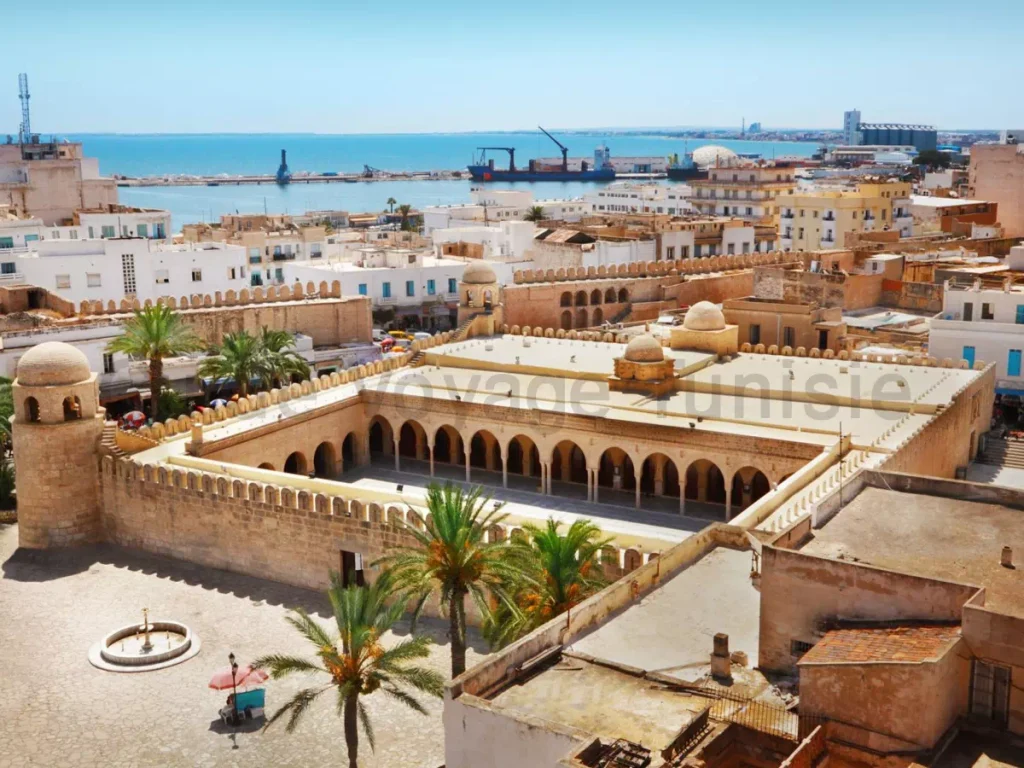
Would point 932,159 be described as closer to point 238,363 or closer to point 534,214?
point 534,214

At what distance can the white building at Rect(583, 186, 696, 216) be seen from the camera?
100062 millimetres

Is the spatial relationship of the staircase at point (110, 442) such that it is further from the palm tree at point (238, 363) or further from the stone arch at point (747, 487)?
the stone arch at point (747, 487)

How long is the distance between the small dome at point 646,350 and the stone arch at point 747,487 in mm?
4735

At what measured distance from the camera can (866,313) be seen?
153ft

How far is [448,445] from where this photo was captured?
34.8 m

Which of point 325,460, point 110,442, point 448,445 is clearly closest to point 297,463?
point 325,460

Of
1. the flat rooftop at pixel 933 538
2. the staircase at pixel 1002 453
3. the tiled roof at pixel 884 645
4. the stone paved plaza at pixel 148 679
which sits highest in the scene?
the flat rooftop at pixel 933 538

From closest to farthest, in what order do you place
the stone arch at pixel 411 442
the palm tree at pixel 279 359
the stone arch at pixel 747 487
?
the stone arch at pixel 747 487, the stone arch at pixel 411 442, the palm tree at pixel 279 359

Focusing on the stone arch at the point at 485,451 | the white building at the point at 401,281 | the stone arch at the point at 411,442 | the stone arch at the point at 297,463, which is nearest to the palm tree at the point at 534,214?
the white building at the point at 401,281

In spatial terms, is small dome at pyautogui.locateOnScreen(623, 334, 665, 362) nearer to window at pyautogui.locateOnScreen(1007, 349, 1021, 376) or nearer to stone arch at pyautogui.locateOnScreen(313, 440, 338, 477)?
stone arch at pyautogui.locateOnScreen(313, 440, 338, 477)

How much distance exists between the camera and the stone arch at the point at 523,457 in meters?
32.8

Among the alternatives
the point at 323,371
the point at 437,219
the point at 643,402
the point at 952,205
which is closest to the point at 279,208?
the point at 437,219

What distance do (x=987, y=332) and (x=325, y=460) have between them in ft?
69.4

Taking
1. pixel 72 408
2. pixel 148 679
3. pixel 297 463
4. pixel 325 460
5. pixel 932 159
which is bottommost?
pixel 148 679
